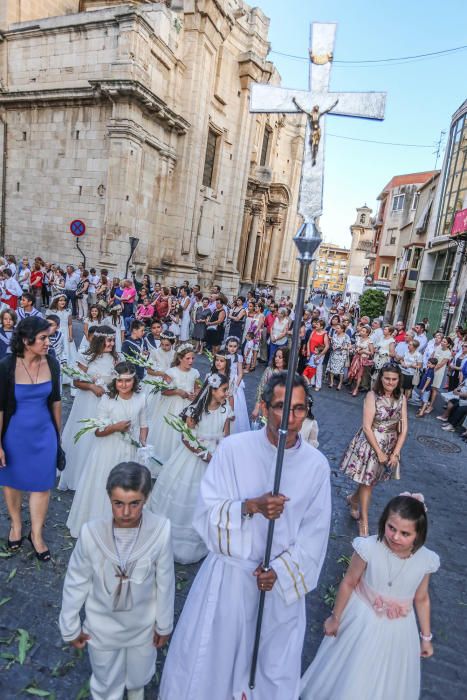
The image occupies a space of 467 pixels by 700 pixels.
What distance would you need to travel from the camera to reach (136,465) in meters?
2.36

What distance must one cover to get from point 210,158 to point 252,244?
29.1ft

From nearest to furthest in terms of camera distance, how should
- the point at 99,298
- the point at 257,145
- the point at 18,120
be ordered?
1. the point at 99,298
2. the point at 18,120
3. the point at 257,145

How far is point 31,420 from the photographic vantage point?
137 inches

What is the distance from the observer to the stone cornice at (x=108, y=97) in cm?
1532

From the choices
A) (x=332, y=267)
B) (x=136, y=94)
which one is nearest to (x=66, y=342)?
(x=136, y=94)

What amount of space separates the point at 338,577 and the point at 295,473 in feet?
7.80

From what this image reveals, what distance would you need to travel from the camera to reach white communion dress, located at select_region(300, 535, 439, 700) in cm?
236

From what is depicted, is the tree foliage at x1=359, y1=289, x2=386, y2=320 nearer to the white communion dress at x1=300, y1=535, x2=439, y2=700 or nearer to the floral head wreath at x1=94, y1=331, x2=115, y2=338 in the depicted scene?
Result: the floral head wreath at x1=94, y1=331, x2=115, y2=338

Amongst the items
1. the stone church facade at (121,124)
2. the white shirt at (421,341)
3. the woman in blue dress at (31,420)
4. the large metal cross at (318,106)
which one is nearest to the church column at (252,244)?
the stone church facade at (121,124)

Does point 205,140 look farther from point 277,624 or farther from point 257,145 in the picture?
point 277,624

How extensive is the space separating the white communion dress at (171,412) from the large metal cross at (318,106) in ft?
11.5

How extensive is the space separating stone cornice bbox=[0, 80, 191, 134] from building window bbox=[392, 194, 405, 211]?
2622cm

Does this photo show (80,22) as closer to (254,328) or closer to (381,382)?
(254,328)

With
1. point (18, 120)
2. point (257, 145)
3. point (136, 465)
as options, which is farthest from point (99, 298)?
point (257, 145)
